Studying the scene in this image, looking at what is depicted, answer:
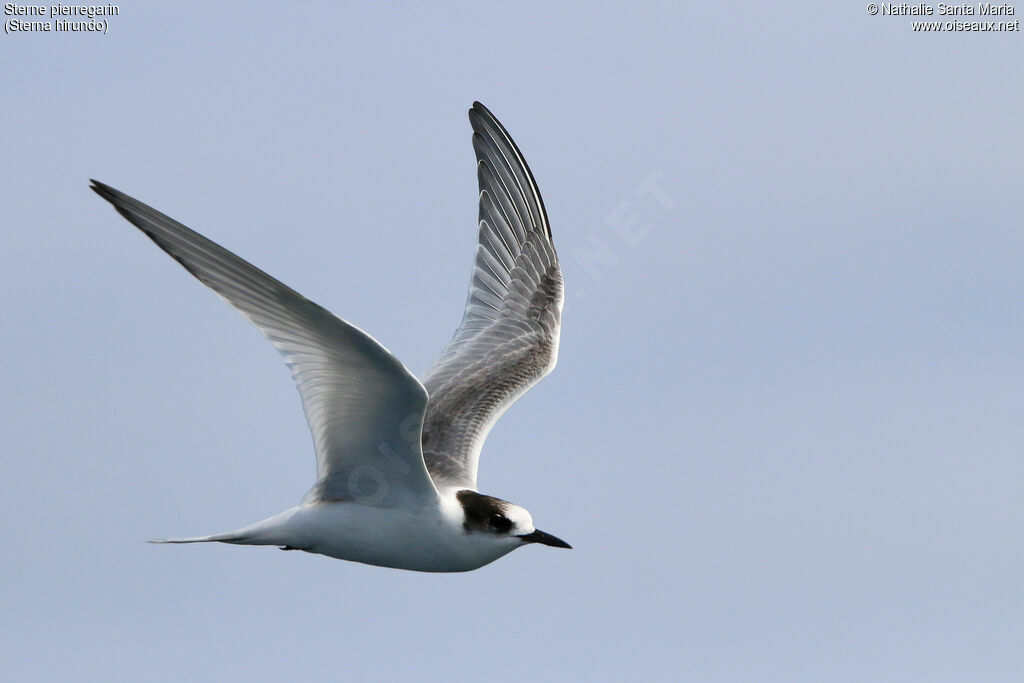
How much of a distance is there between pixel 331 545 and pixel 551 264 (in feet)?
22.7

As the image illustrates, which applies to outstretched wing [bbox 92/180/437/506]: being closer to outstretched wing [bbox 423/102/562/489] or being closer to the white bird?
the white bird

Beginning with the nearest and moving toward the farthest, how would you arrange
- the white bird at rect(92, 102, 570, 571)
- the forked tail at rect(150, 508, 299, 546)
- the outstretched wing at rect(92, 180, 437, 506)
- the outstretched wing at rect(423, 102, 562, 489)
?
the outstretched wing at rect(92, 180, 437, 506) → the white bird at rect(92, 102, 570, 571) → the forked tail at rect(150, 508, 299, 546) → the outstretched wing at rect(423, 102, 562, 489)

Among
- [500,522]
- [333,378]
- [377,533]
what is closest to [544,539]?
[500,522]

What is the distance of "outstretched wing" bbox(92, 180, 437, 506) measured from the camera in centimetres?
1094

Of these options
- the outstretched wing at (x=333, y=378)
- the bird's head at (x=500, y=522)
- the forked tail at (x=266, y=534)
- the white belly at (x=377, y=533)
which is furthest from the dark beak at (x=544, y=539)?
the forked tail at (x=266, y=534)

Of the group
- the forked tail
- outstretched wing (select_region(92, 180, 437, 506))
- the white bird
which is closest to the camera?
outstretched wing (select_region(92, 180, 437, 506))

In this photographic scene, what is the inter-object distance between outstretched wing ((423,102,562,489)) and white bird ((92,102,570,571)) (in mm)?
21

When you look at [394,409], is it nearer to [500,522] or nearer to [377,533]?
[377,533]

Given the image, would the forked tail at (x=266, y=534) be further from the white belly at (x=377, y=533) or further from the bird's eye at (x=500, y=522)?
the bird's eye at (x=500, y=522)

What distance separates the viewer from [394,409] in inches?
480

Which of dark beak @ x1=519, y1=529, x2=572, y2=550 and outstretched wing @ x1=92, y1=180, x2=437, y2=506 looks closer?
outstretched wing @ x1=92, y1=180, x2=437, y2=506

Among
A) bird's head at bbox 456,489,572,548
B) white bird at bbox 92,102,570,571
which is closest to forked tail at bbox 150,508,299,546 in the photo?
white bird at bbox 92,102,570,571

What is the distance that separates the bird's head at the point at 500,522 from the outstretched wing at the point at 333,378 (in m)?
0.59

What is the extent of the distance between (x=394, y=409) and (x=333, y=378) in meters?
0.62
